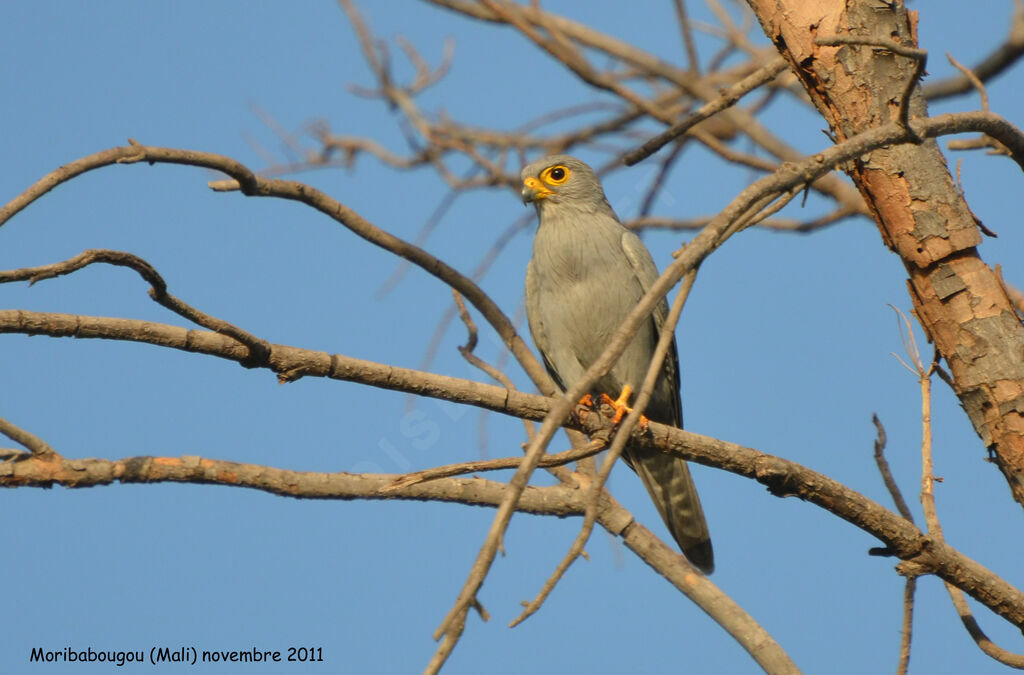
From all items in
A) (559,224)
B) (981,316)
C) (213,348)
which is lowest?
(981,316)

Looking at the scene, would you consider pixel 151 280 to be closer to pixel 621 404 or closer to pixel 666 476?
pixel 621 404

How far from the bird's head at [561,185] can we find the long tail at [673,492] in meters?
1.55

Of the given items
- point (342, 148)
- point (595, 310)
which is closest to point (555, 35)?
point (595, 310)

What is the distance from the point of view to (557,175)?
19.2 feet

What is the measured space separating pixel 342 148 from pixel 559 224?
10.0 feet

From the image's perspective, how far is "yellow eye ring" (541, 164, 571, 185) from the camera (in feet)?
19.1

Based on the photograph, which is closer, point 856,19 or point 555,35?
point 856,19

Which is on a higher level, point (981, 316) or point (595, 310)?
point (595, 310)

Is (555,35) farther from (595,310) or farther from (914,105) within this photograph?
(914,105)

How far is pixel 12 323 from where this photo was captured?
2.83 meters

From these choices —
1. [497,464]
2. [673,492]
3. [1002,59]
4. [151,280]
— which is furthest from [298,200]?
[1002,59]

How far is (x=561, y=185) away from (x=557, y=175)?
0.36ft

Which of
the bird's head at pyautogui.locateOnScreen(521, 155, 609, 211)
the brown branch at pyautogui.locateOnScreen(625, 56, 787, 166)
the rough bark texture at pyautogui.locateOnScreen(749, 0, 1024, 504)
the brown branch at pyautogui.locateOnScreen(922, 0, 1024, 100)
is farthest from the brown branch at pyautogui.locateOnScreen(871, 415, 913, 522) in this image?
the brown branch at pyautogui.locateOnScreen(922, 0, 1024, 100)

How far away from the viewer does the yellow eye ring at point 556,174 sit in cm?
583
